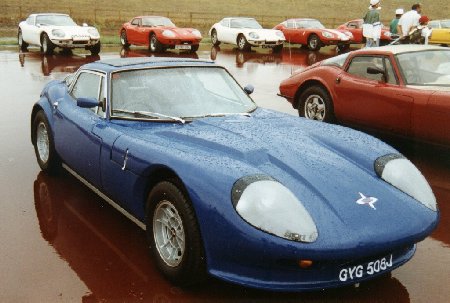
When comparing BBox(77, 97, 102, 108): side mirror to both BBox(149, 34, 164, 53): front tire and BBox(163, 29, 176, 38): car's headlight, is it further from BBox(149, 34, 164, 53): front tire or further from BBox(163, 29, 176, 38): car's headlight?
BBox(149, 34, 164, 53): front tire

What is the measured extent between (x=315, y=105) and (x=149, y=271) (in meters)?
4.88

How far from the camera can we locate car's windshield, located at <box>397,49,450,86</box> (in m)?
6.36

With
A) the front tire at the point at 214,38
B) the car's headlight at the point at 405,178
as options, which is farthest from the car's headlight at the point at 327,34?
the car's headlight at the point at 405,178

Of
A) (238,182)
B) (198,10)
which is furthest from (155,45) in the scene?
(198,10)

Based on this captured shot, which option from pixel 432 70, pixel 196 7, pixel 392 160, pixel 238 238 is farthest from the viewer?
pixel 196 7

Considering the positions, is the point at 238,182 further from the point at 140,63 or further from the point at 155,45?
the point at 155,45

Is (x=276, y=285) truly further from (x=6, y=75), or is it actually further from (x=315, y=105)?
(x=6, y=75)

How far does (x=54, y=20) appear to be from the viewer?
18438mm

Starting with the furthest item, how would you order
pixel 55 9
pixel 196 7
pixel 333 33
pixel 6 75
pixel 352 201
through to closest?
pixel 196 7 < pixel 55 9 < pixel 333 33 < pixel 6 75 < pixel 352 201

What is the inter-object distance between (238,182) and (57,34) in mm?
15991

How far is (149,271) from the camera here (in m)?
3.53

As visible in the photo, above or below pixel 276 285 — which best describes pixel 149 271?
below

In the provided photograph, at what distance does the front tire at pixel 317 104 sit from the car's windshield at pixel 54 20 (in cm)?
1273

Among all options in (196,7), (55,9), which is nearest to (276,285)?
(55,9)
